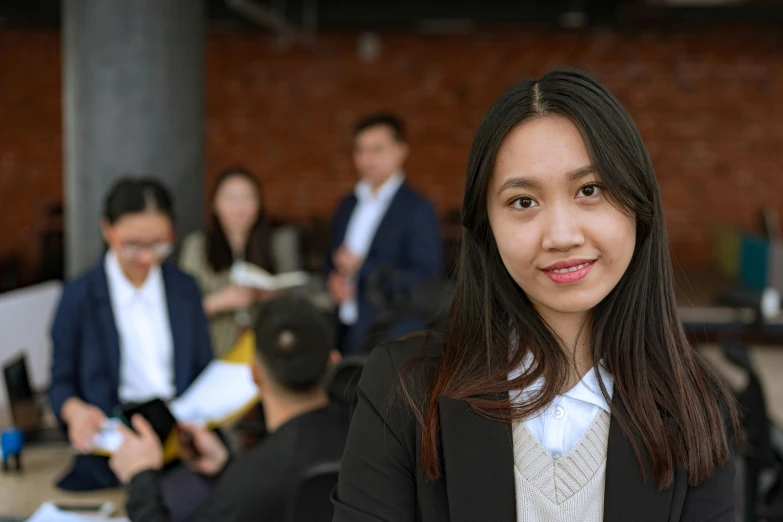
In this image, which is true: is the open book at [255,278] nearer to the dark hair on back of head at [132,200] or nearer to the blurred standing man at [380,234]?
the blurred standing man at [380,234]

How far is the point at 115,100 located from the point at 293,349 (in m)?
2.21

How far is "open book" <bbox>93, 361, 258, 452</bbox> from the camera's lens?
230 centimetres

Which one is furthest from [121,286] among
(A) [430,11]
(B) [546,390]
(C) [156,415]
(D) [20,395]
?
(A) [430,11]

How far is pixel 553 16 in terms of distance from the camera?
9289 mm

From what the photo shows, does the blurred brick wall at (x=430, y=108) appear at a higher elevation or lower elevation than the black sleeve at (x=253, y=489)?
higher

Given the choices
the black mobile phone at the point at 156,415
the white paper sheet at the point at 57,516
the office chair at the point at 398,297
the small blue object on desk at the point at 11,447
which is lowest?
the white paper sheet at the point at 57,516

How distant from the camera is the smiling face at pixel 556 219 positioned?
967mm

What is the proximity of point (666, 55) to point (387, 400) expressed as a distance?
993 cm

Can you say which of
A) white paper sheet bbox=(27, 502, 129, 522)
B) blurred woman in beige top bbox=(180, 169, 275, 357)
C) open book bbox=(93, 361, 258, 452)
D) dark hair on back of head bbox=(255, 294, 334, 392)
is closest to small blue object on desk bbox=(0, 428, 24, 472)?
open book bbox=(93, 361, 258, 452)

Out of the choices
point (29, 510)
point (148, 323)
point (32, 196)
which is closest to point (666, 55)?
point (32, 196)

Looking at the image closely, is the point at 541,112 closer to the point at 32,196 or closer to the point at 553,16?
the point at 553,16

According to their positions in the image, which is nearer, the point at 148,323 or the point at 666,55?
the point at 148,323

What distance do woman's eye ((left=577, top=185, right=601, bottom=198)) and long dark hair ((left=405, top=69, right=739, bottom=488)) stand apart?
0.04 feet

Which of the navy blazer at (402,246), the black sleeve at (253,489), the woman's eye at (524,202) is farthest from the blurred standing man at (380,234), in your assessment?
the woman's eye at (524,202)
